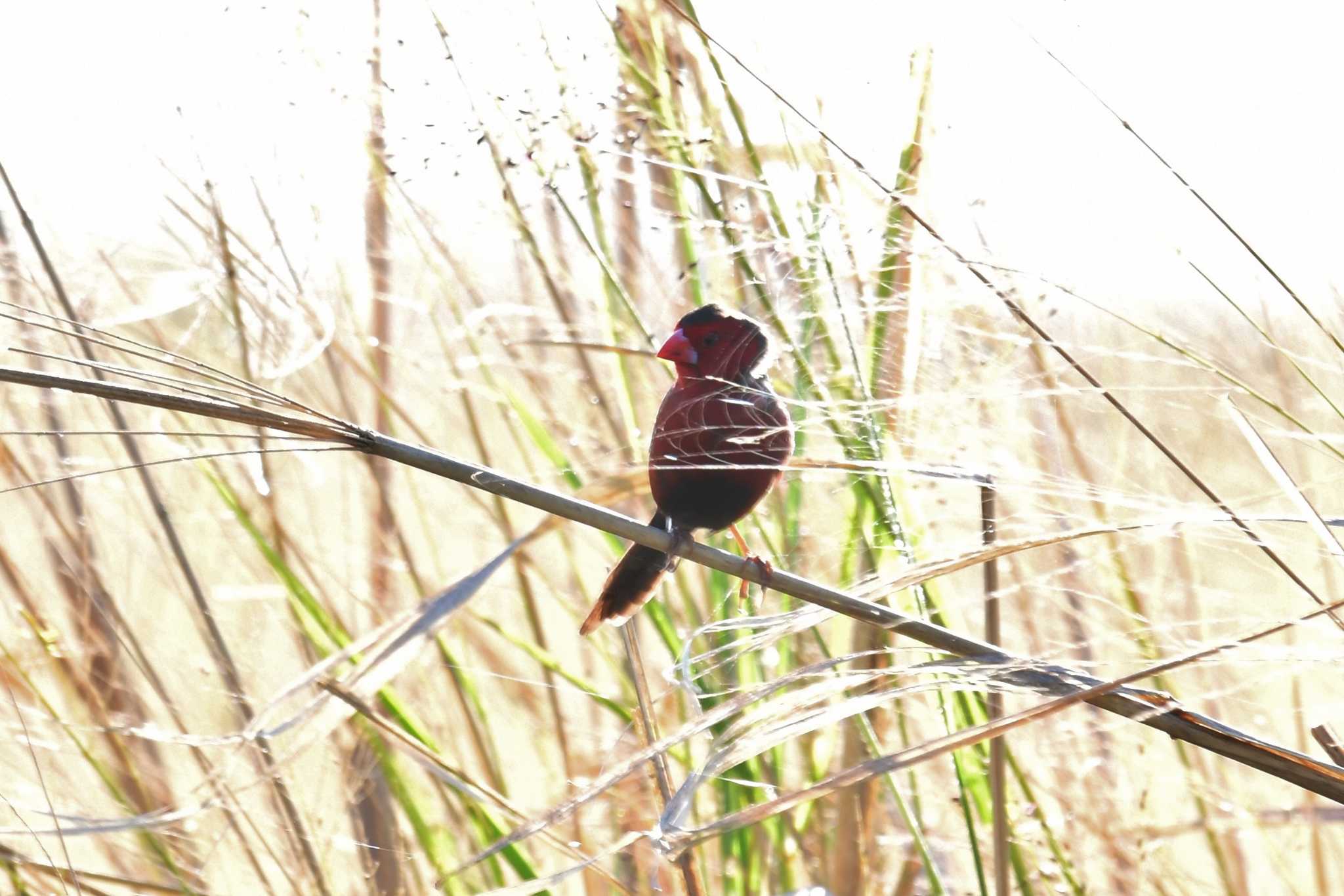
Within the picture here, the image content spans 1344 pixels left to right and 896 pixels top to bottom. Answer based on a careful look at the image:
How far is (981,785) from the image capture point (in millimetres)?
1397

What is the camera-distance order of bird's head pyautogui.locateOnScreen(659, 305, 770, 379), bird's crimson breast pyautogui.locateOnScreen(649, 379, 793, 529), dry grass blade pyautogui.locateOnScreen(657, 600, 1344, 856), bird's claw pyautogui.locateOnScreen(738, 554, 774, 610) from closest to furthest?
dry grass blade pyautogui.locateOnScreen(657, 600, 1344, 856)
bird's claw pyautogui.locateOnScreen(738, 554, 774, 610)
bird's crimson breast pyautogui.locateOnScreen(649, 379, 793, 529)
bird's head pyautogui.locateOnScreen(659, 305, 770, 379)

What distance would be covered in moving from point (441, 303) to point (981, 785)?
1005mm

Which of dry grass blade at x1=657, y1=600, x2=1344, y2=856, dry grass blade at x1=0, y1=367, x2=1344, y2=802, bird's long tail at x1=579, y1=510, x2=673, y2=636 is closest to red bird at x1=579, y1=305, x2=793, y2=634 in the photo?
bird's long tail at x1=579, y1=510, x2=673, y2=636

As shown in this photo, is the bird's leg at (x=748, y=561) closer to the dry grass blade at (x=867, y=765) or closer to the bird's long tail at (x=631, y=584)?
the bird's long tail at (x=631, y=584)

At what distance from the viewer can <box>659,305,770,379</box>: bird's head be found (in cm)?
177

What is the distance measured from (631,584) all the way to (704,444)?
0.21 metres

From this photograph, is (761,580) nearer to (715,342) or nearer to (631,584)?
(631,584)

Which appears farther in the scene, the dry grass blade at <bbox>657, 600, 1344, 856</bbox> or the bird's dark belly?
the bird's dark belly

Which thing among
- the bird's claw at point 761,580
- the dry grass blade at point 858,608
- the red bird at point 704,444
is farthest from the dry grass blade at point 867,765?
the red bird at point 704,444

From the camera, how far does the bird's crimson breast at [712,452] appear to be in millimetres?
1582

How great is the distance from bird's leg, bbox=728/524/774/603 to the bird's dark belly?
72mm

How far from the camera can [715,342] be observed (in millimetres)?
1792

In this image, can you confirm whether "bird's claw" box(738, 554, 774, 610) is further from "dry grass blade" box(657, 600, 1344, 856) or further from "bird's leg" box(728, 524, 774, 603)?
"dry grass blade" box(657, 600, 1344, 856)

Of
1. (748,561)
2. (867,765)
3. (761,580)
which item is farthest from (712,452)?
(867,765)
